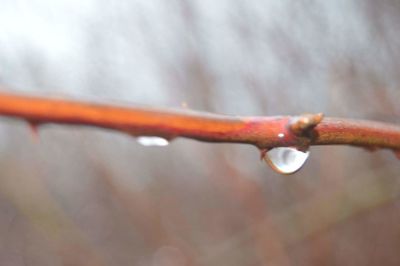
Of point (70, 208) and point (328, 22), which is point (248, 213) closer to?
point (328, 22)

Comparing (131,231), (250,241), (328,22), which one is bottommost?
(250,241)

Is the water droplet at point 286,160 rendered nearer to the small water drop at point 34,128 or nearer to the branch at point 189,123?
the branch at point 189,123

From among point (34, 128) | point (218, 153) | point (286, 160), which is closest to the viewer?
point (34, 128)

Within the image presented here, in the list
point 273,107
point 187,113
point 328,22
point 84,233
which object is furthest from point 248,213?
point 187,113

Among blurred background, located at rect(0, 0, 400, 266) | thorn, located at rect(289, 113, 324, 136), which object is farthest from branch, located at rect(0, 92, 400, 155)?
blurred background, located at rect(0, 0, 400, 266)

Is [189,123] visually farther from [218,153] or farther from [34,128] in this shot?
[218,153]

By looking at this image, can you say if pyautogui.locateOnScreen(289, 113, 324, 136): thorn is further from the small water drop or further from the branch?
the small water drop

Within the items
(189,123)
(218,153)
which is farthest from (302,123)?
(218,153)
